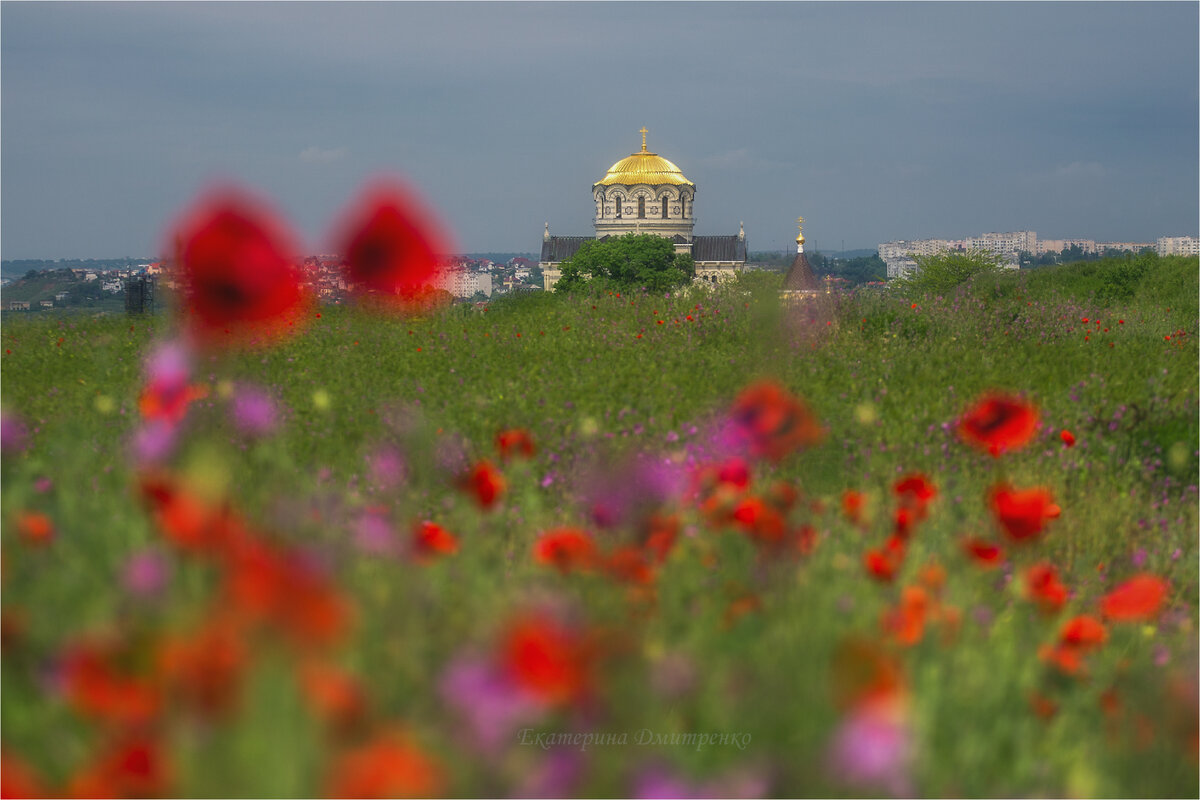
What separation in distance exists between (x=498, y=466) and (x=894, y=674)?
369cm

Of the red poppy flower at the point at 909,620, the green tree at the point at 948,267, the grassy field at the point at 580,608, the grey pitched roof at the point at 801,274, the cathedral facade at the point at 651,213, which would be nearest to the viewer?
the grassy field at the point at 580,608

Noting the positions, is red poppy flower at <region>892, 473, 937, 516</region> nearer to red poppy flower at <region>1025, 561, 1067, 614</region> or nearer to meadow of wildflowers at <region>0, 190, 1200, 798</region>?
meadow of wildflowers at <region>0, 190, 1200, 798</region>

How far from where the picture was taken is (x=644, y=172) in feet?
312

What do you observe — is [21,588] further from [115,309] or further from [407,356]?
[115,309]

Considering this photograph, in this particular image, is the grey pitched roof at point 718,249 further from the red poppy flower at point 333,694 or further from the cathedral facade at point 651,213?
the red poppy flower at point 333,694

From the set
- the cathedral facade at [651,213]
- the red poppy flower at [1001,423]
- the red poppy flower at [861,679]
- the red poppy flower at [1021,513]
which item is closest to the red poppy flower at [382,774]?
the red poppy flower at [861,679]

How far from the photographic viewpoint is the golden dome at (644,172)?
9406cm

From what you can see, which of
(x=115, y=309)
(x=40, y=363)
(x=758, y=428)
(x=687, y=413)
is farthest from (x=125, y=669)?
(x=115, y=309)

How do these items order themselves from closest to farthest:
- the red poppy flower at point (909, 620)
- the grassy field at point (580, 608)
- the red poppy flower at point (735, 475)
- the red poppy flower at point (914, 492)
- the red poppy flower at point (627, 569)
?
1. the grassy field at point (580, 608)
2. the red poppy flower at point (909, 620)
3. the red poppy flower at point (627, 569)
4. the red poppy flower at point (735, 475)
5. the red poppy flower at point (914, 492)

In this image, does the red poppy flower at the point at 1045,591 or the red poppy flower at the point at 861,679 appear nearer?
the red poppy flower at the point at 861,679

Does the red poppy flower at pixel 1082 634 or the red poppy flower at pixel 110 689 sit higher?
the red poppy flower at pixel 110 689

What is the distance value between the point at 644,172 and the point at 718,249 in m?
10.2

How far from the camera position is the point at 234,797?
1.44 metres

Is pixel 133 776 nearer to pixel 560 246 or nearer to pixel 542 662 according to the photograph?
pixel 542 662
